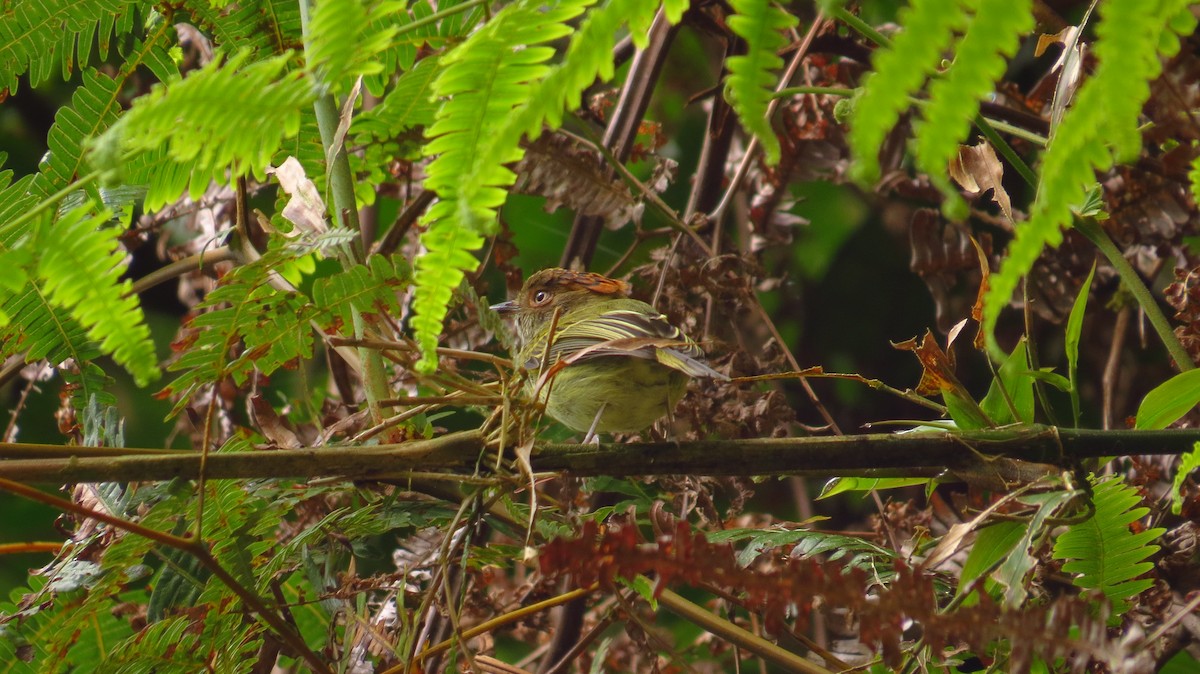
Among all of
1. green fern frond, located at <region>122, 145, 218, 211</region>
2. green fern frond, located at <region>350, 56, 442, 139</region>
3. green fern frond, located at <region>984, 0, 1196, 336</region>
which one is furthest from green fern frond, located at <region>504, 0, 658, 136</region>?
green fern frond, located at <region>350, 56, 442, 139</region>

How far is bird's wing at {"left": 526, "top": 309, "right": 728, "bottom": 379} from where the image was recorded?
5.77 feet

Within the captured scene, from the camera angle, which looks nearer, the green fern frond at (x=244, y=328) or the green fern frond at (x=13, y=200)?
the green fern frond at (x=244, y=328)

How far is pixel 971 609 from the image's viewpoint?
114 centimetres

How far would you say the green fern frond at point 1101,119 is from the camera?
81 centimetres

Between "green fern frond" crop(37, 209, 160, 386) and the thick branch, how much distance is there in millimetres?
207

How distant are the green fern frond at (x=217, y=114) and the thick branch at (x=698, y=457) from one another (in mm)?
393

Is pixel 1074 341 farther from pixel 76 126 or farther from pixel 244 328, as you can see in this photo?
pixel 76 126

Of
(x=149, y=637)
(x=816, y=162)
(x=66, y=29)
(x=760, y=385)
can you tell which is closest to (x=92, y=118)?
(x=66, y=29)

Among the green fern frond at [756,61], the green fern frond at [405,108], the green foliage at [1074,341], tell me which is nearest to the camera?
the green fern frond at [756,61]

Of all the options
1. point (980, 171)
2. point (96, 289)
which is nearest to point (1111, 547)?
point (980, 171)

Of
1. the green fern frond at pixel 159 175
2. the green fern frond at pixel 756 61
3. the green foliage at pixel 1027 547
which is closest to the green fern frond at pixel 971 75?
the green fern frond at pixel 756 61

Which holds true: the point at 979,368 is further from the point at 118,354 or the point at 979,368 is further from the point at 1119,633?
the point at 118,354

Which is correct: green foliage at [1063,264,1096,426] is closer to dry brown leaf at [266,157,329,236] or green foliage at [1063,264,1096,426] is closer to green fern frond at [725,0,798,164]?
green fern frond at [725,0,798,164]

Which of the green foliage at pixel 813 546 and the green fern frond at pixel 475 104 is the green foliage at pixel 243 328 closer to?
the green fern frond at pixel 475 104
